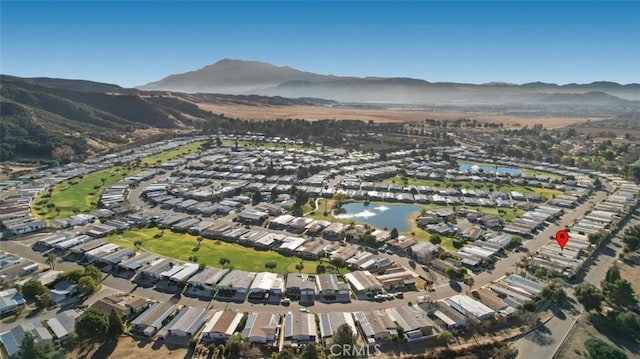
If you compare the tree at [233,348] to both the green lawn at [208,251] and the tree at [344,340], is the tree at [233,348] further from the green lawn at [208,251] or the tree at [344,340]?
the green lawn at [208,251]

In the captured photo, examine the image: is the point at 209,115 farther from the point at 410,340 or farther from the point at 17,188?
the point at 410,340

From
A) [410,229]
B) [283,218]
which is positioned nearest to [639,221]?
[410,229]

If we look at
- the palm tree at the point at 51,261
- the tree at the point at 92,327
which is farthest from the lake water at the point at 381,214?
the palm tree at the point at 51,261

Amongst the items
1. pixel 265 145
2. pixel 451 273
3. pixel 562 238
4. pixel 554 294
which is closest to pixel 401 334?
pixel 451 273

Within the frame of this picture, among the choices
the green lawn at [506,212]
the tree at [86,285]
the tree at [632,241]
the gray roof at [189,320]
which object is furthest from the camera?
the green lawn at [506,212]

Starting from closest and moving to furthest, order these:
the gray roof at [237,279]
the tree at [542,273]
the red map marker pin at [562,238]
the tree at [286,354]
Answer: the tree at [286,354], the gray roof at [237,279], the tree at [542,273], the red map marker pin at [562,238]

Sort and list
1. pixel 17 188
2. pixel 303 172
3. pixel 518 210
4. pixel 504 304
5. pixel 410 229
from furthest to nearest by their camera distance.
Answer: pixel 303 172 < pixel 17 188 < pixel 518 210 < pixel 410 229 < pixel 504 304
